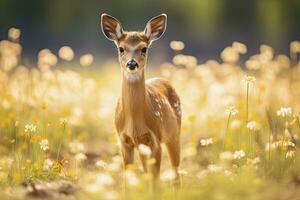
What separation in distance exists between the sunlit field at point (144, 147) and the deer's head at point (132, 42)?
2.05 ft

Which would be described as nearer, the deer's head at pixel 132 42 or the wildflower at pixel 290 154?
the wildflower at pixel 290 154

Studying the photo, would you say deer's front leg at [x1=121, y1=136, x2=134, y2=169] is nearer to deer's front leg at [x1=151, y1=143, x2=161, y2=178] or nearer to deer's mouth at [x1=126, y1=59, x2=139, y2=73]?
deer's front leg at [x1=151, y1=143, x2=161, y2=178]

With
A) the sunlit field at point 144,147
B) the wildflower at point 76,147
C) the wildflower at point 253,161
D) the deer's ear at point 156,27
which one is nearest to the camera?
the sunlit field at point 144,147

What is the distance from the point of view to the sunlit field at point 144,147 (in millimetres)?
7949

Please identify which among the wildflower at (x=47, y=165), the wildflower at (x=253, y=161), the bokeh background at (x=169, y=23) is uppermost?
the bokeh background at (x=169, y=23)

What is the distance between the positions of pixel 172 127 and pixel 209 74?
12.5 feet

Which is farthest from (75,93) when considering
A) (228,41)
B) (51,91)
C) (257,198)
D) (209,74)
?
(228,41)

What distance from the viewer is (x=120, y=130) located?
930 cm

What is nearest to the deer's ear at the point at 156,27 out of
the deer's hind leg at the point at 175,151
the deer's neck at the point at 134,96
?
the deer's neck at the point at 134,96

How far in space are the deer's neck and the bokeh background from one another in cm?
1304

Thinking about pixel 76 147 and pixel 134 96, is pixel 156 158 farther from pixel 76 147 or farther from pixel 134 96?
pixel 76 147

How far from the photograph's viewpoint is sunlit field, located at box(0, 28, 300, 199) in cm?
795

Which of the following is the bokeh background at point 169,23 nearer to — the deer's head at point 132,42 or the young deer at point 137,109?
the deer's head at point 132,42

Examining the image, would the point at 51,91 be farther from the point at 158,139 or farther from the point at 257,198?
Answer: the point at 257,198
